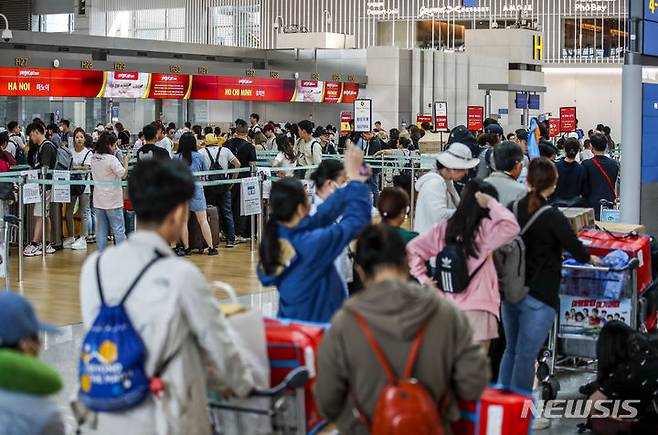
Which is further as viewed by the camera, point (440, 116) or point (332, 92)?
point (332, 92)

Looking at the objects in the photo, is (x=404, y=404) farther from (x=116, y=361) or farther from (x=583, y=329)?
(x=583, y=329)

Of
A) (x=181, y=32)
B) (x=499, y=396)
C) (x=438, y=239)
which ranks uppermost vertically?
(x=181, y=32)

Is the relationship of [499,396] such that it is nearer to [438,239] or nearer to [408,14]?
[438,239]

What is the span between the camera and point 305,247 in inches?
197

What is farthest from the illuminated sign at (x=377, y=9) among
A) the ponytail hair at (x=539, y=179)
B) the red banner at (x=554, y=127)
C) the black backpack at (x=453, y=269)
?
the black backpack at (x=453, y=269)

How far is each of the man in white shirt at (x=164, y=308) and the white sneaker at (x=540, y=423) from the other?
3.23 metres

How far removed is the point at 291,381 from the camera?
3857 mm

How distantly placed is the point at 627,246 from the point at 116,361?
14.7 ft

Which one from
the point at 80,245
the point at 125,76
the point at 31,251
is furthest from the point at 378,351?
the point at 125,76

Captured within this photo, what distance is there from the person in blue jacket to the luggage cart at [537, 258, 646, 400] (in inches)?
83.3

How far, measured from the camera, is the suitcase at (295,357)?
13.5 feet

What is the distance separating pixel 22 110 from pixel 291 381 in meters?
16.1

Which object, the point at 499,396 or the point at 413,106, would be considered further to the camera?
the point at 413,106

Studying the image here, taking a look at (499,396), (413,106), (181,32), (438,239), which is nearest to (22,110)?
(413,106)
